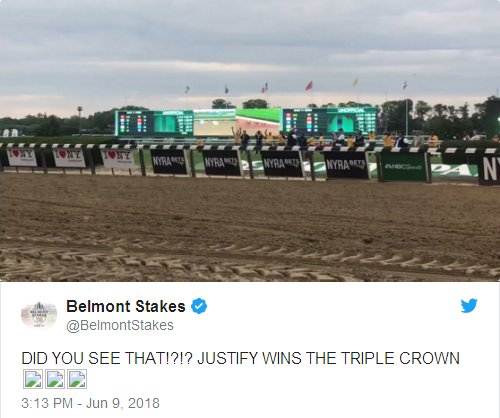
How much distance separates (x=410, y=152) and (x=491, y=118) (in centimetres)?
1952

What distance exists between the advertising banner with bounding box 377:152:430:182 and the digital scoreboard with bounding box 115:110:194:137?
149 feet

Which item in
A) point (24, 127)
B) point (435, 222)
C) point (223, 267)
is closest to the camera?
point (223, 267)

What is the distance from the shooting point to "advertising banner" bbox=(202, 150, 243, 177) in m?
25.8

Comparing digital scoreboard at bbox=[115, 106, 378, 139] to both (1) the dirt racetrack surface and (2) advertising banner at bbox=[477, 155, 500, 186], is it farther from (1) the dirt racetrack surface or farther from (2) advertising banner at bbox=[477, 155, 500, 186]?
(1) the dirt racetrack surface

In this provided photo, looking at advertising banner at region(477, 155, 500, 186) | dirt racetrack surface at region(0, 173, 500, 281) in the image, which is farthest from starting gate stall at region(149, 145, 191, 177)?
advertising banner at region(477, 155, 500, 186)

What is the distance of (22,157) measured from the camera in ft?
96.9

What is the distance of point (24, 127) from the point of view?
6100cm

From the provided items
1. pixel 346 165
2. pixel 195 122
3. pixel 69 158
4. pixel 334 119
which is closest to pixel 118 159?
pixel 69 158

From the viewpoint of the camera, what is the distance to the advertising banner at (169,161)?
2655cm

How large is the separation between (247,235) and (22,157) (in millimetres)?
20374
